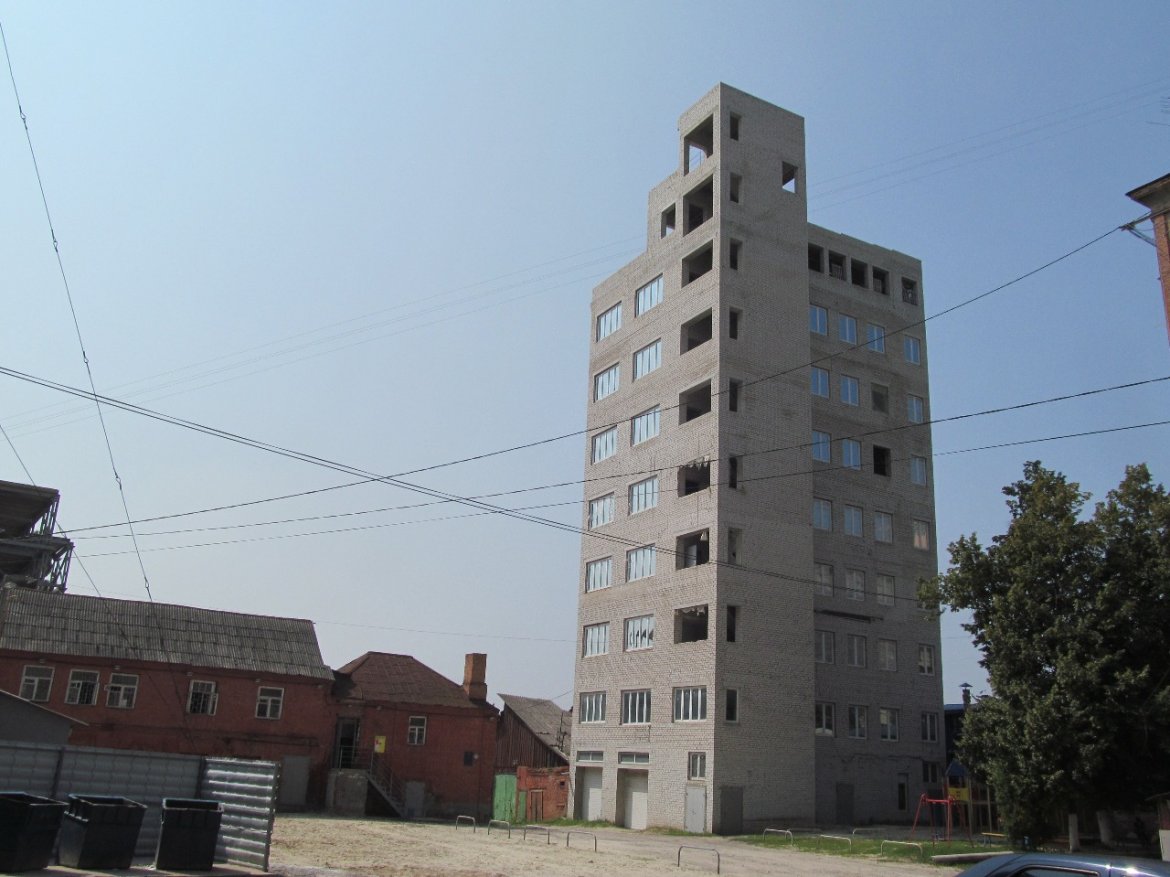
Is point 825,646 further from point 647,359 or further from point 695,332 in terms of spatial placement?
point 647,359

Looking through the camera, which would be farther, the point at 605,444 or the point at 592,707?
the point at 605,444

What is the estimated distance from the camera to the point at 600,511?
175 ft

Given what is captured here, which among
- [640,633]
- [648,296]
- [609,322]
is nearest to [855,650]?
[640,633]

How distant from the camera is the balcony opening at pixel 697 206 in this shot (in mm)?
51375

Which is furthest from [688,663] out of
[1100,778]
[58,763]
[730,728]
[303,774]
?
[58,763]

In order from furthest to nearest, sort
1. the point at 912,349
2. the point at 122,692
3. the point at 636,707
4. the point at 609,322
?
the point at 609,322
the point at 912,349
the point at 122,692
the point at 636,707

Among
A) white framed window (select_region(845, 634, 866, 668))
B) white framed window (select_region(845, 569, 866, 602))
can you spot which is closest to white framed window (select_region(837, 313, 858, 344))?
white framed window (select_region(845, 569, 866, 602))

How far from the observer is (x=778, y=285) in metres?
49.4

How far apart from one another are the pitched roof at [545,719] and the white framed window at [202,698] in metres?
22.8

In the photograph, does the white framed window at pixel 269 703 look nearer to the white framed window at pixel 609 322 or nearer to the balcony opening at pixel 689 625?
the balcony opening at pixel 689 625

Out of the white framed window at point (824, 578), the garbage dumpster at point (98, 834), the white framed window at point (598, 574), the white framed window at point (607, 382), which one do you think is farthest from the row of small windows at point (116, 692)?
the garbage dumpster at point (98, 834)

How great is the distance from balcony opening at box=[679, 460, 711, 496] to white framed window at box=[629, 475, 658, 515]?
154 centimetres

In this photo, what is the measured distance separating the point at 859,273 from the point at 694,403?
14540 mm

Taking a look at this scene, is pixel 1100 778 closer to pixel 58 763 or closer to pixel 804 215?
pixel 58 763
